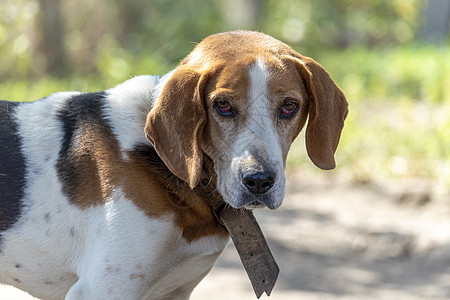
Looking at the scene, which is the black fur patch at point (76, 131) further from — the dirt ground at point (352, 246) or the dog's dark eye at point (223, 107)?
the dirt ground at point (352, 246)

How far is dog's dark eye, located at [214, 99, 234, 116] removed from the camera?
2545mm

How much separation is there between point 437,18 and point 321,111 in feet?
47.9

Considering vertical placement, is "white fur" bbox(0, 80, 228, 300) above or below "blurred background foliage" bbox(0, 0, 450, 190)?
below

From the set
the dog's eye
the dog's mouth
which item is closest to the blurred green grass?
the dog's eye

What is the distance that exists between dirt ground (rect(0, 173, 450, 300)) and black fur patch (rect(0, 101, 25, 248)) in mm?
1960

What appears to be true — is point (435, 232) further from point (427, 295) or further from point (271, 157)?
point (271, 157)

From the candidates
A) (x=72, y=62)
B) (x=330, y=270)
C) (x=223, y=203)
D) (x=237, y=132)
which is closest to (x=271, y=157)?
(x=237, y=132)

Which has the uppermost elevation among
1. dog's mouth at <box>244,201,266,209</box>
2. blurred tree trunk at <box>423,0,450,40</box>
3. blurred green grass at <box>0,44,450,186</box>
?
blurred tree trunk at <box>423,0,450,40</box>

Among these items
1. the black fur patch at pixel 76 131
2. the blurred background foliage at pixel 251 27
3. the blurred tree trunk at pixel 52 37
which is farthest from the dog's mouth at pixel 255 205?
the blurred tree trunk at pixel 52 37

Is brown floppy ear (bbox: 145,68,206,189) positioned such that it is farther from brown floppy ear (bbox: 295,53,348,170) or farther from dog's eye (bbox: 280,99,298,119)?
brown floppy ear (bbox: 295,53,348,170)

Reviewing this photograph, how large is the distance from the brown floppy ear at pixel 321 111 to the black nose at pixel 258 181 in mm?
384

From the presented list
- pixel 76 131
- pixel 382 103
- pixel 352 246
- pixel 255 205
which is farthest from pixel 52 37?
pixel 255 205

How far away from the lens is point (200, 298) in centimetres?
461

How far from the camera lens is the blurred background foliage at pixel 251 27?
751cm
